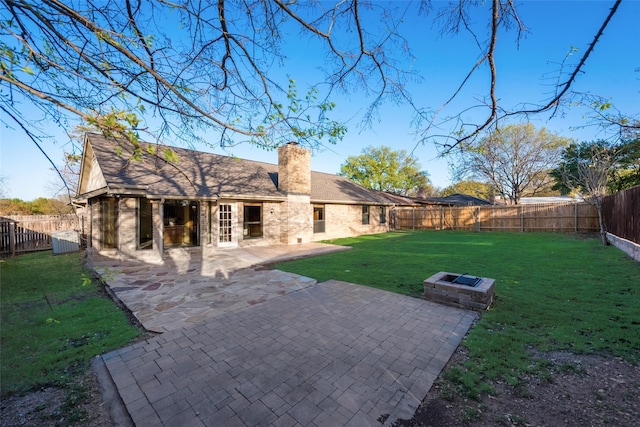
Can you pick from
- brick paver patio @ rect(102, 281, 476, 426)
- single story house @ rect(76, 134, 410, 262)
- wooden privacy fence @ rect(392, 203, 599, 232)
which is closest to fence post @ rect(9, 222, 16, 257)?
single story house @ rect(76, 134, 410, 262)

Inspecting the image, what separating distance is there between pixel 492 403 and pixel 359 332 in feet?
6.14

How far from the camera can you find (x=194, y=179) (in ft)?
39.3

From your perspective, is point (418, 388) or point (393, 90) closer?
point (418, 388)

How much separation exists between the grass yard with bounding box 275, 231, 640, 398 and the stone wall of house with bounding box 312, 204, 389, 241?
6.06 m

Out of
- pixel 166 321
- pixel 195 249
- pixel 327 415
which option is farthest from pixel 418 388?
pixel 195 249

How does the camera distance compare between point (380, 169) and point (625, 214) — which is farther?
point (380, 169)

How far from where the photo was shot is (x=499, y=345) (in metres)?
3.60

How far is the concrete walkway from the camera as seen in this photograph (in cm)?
249

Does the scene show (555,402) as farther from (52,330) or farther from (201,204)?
(201,204)

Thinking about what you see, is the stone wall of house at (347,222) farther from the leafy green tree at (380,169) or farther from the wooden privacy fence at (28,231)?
the leafy green tree at (380,169)

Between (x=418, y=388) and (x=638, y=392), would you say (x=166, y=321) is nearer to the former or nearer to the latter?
(x=418, y=388)

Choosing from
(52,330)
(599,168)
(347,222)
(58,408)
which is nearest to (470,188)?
(599,168)

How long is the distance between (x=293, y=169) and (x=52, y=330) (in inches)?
442

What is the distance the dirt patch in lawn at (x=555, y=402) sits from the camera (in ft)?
7.68
